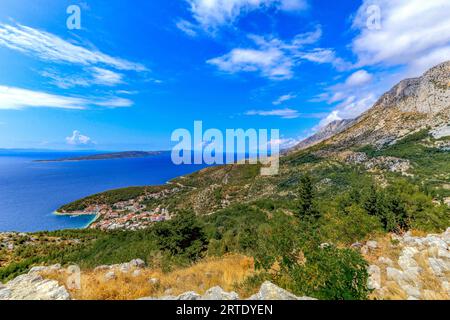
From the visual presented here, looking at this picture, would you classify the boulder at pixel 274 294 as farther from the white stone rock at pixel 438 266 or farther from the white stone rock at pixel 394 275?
the white stone rock at pixel 438 266

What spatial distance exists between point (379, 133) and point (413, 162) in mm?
56949

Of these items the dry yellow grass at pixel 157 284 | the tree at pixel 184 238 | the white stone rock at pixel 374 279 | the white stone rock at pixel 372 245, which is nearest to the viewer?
the white stone rock at pixel 374 279

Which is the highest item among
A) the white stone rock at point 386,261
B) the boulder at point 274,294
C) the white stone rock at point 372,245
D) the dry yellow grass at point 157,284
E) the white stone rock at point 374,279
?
the boulder at point 274,294

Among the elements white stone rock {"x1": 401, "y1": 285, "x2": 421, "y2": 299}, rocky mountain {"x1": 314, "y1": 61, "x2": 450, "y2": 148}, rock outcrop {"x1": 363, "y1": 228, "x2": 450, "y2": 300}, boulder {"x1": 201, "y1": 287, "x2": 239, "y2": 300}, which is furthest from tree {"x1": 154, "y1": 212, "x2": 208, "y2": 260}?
rocky mountain {"x1": 314, "y1": 61, "x2": 450, "y2": 148}

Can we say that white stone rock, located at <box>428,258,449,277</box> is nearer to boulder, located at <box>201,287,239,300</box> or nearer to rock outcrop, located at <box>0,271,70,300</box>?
boulder, located at <box>201,287,239,300</box>

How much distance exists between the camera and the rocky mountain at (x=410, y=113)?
106312 millimetres

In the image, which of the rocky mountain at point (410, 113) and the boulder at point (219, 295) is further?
the rocky mountain at point (410, 113)

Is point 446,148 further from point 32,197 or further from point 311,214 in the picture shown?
point 32,197

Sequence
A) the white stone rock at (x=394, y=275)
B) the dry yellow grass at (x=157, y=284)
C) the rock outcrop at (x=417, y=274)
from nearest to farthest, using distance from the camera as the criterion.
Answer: the rock outcrop at (x=417, y=274)
the white stone rock at (x=394, y=275)
the dry yellow grass at (x=157, y=284)

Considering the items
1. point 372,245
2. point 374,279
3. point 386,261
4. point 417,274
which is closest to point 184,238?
point 372,245

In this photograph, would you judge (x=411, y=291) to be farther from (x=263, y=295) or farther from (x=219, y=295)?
(x=219, y=295)

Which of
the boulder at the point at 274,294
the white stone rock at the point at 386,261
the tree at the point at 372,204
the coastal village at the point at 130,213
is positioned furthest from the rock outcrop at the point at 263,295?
the coastal village at the point at 130,213

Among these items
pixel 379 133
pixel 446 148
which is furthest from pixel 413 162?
pixel 379 133

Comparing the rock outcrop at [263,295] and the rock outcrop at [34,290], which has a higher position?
the rock outcrop at [263,295]
